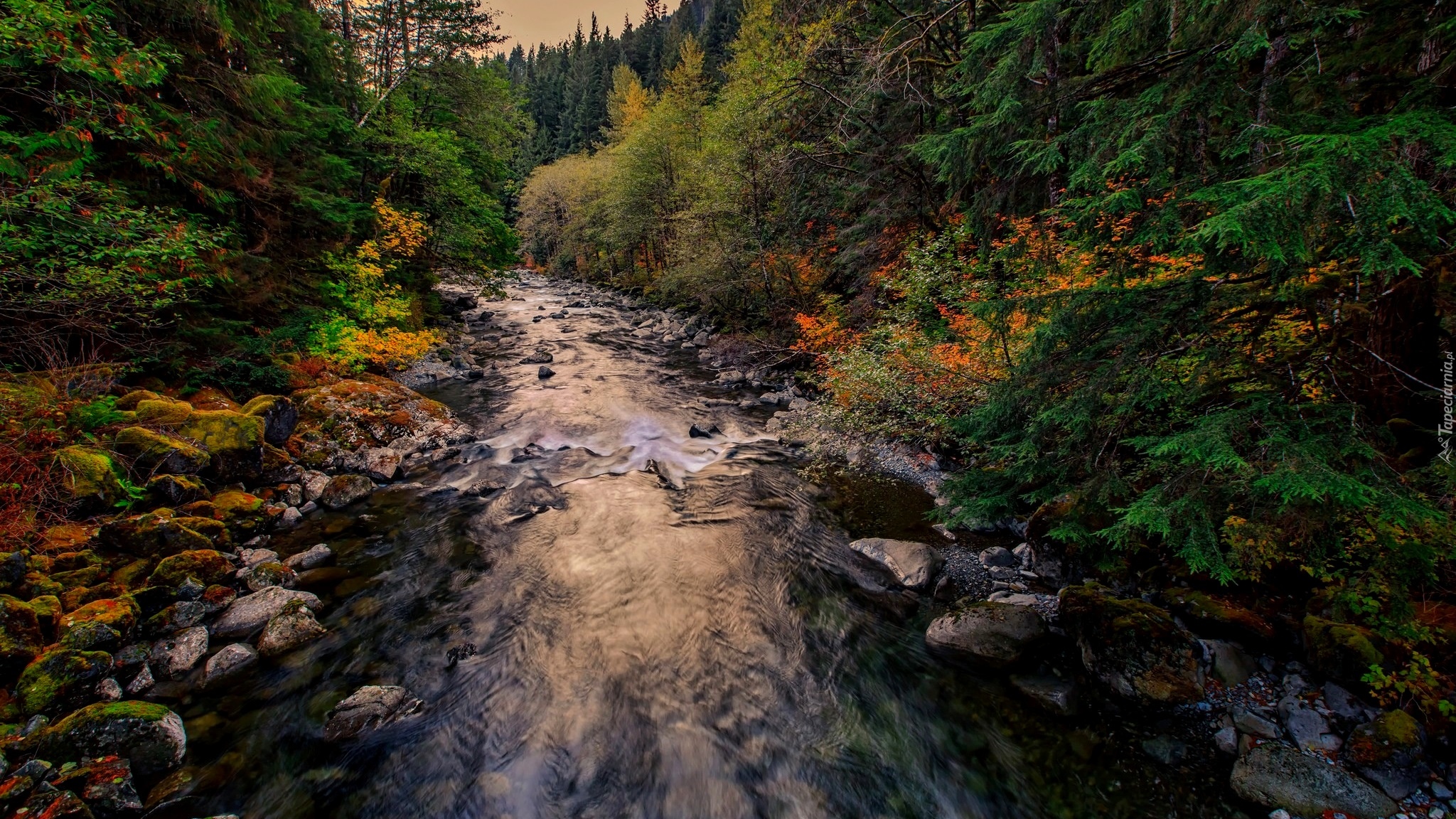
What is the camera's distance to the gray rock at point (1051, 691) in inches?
180

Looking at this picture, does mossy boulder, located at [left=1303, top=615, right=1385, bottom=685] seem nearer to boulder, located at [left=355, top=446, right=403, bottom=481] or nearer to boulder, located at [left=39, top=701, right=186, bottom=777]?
boulder, located at [left=39, top=701, right=186, bottom=777]

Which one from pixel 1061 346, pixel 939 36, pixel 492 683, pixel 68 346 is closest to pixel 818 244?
pixel 939 36

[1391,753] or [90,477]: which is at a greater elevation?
[1391,753]

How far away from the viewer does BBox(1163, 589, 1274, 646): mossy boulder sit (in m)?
4.54

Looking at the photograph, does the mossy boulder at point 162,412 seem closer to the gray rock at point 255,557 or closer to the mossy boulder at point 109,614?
the gray rock at point 255,557

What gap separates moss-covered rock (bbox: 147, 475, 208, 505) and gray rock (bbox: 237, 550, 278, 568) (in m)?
1.22

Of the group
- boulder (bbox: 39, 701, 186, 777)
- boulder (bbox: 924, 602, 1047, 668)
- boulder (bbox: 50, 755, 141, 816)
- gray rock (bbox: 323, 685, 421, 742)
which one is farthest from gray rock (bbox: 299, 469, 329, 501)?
boulder (bbox: 924, 602, 1047, 668)

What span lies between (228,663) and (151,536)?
2336 mm

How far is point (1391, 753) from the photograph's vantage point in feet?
11.1

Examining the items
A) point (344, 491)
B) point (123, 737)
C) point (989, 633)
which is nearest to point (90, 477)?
point (344, 491)

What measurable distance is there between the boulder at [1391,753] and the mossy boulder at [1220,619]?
0.99 m

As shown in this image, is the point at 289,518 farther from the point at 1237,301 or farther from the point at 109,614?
the point at 1237,301

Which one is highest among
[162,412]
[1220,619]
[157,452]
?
[162,412]

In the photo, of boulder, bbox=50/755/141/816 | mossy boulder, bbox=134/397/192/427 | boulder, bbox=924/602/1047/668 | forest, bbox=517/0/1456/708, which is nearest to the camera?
forest, bbox=517/0/1456/708
